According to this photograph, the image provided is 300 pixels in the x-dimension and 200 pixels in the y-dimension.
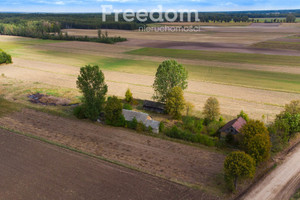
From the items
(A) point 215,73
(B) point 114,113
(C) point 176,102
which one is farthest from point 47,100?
(A) point 215,73

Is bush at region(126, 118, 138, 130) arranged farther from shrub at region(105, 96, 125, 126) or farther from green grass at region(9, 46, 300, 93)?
green grass at region(9, 46, 300, 93)

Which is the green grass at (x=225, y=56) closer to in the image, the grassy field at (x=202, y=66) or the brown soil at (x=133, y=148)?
the grassy field at (x=202, y=66)

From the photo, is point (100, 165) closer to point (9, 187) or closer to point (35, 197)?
point (35, 197)

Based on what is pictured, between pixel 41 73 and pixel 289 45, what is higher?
pixel 289 45

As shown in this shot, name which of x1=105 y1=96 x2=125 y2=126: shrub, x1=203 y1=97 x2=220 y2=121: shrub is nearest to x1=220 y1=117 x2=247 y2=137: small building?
x1=203 y1=97 x2=220 y2=121: shrub

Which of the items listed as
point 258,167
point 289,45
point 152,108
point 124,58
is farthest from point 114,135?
point 289,45

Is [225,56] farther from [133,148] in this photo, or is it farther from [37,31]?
[37,31]

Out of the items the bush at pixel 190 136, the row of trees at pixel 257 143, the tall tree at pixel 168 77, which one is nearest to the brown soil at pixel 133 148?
the bush at pixel 190 136
